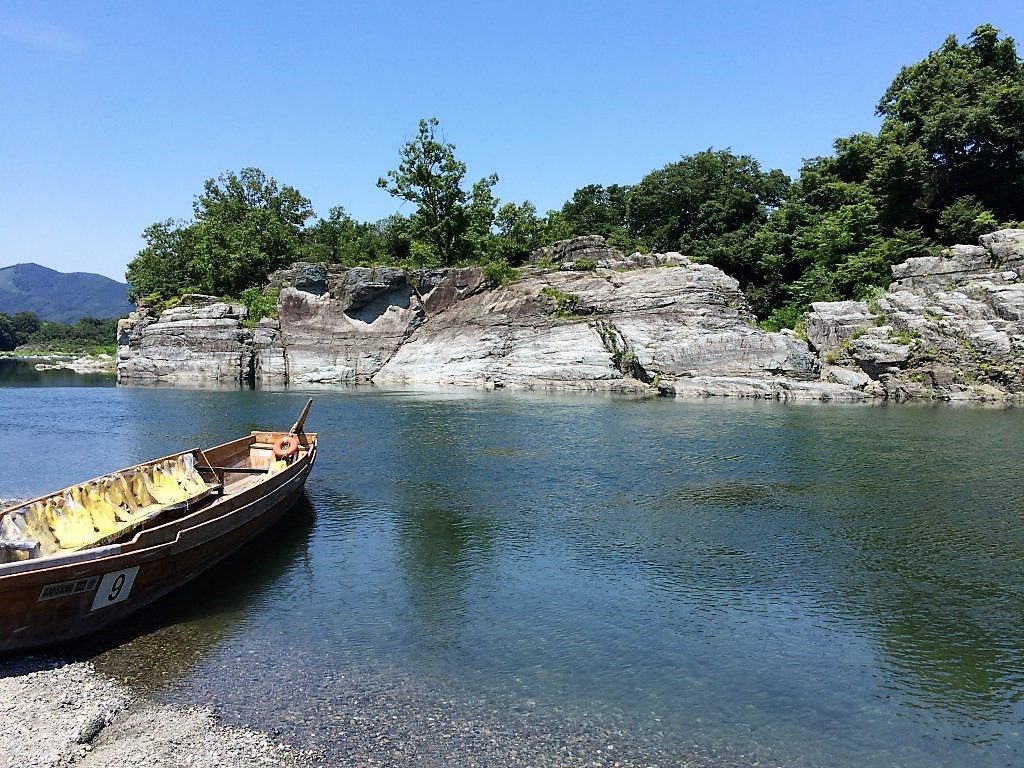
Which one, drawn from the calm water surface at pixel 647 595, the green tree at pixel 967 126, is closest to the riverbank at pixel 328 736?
the calm water surface at pixel 647 595

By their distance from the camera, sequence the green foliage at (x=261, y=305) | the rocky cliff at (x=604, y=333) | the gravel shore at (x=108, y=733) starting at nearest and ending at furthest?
1. the gravel shore at (x=108, y=733)
2. the rocky cliff at (x=604, y=333)
3. the green foliage at (x=261, y=305)

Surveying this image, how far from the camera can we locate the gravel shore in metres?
9.54

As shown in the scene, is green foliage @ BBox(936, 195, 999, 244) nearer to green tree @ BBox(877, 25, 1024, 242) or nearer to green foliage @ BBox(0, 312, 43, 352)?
green tree @ BBox(877, 25, 1024, 242)

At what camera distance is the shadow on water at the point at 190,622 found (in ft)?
41.0

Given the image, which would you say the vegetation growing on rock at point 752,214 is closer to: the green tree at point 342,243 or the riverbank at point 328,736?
the green tree at point 342,243

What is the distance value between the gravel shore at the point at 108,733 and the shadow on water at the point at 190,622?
0.79 metres

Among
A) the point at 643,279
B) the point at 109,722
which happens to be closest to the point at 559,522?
the point at 109,722

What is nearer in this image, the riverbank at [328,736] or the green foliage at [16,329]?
the riverbank at [328,736]

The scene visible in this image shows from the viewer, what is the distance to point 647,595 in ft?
52.7

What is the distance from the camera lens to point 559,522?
21.8 metres

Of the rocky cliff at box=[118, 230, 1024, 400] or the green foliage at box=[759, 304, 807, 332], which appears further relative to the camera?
the green foliage at box=[759, 304, 807, 332]

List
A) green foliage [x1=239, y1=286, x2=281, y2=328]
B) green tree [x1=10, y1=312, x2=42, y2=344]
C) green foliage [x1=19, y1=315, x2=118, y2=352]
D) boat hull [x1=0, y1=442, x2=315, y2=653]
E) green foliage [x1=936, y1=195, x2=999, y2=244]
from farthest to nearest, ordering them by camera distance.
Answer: green tree [x1=10, y1=312, x2=42, y2=344]
green foliage [x1=19, y1=315, x2=118, y2=352]
green foliage [x1=239, y1=286, x2=281, y2=328]
green foliage [x1=936, y1=195, x2=999, y2=244]
boat hull [x1=0, y1=442, x2=315, y2=653]

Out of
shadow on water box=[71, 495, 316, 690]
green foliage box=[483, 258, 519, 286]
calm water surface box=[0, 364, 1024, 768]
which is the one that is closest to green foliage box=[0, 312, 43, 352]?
green foliage box=[483, 258, 519, 286]

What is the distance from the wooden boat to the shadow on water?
0.94ft
